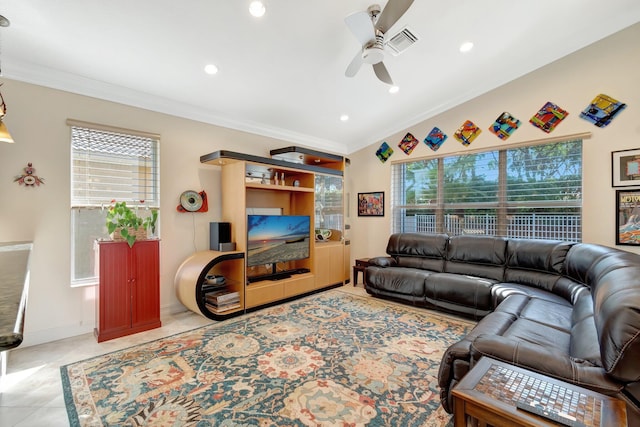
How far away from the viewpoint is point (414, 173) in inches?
201

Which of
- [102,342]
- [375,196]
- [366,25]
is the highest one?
[366,25]

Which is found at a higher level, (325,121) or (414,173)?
(325,121)

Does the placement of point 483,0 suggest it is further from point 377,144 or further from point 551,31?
point 377,144

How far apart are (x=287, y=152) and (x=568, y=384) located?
3918 millimetres

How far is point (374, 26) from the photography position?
238 centimetres

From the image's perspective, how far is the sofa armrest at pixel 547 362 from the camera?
122cm

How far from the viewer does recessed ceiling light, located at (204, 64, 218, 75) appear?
3042mm

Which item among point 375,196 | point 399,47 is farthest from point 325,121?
point 399,47

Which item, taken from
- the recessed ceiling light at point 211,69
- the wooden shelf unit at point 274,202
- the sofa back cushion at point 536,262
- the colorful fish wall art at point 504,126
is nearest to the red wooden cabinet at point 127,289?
the wooden shelf unit at point 274,202

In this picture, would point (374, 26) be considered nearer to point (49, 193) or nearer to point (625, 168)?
point (625, 168)

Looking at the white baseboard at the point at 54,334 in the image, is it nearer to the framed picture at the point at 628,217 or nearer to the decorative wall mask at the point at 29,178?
the decorative wall mask at the point at 29,178

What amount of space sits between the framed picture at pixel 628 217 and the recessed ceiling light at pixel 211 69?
4.62 m

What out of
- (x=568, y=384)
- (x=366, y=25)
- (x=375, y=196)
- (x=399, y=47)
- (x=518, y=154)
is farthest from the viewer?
(x=375, y=196)

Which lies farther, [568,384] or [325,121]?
[325,121]
